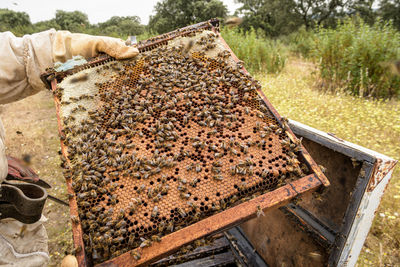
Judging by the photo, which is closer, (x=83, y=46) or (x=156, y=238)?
(x=156, y=238)

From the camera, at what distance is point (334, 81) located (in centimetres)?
1000

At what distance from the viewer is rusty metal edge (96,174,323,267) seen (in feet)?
5.90

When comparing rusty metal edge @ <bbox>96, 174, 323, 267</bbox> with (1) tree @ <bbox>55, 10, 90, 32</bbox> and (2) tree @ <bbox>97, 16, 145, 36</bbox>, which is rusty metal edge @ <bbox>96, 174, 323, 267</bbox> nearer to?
(2) tree @ <bbox>97, 16, 145, 36</bbox>

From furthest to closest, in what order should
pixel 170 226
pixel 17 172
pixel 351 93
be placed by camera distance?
pixel 351 93 < pixel 17 172 < pixel 170 226

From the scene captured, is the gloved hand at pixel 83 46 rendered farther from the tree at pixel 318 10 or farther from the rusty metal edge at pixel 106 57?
Answer: the tree at pixel 318 10

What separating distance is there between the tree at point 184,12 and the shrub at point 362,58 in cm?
2628

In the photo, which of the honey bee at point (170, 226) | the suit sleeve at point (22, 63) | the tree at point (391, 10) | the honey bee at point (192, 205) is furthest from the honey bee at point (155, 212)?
the tree at point (391, 10)

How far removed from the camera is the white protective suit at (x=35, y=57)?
2420 mm

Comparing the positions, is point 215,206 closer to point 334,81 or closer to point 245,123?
point 245,123

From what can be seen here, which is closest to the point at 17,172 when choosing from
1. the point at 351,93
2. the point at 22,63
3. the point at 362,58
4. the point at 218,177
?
the point at 22,63

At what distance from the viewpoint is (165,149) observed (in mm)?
2391

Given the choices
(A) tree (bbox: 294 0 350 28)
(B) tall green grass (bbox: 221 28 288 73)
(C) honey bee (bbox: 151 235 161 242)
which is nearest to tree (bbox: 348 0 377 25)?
(A) tree (bbox: 294 0 350 28)

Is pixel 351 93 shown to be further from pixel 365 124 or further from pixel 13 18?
pixel 13 18

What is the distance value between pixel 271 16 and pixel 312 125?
3986cm
